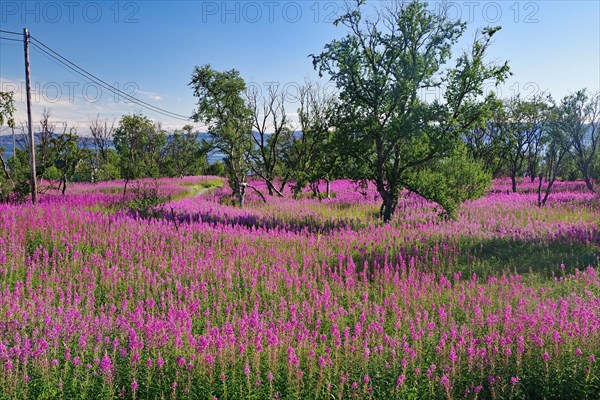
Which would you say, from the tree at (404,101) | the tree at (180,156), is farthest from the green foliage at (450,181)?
the tree at (180,156)

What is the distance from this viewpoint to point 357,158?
44.4ft

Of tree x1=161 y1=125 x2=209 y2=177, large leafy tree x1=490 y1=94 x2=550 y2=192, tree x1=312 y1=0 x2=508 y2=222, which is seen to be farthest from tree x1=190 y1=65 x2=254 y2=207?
tree x1=161 y1=125 x2=209 y2=177

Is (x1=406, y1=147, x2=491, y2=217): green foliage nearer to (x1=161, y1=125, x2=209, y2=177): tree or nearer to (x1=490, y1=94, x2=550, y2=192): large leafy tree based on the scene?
(x1=490, y1=94, x2=550, y2=192): large leafy tree

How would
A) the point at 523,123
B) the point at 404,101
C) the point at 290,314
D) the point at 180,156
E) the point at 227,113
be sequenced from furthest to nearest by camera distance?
the point at 180,156 → the point at 523,123 → the point at 227,113 → the point at 404,101 → the point at 290,314

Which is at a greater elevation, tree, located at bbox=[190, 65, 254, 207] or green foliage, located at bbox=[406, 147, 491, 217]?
tree, located at bbox=[190, 65, 254, 207]

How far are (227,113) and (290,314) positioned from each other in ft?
53.5

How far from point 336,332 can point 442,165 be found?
11.0m

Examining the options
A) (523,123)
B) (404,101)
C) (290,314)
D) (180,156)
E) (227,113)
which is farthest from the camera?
(180,156)

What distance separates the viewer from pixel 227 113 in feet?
66.8

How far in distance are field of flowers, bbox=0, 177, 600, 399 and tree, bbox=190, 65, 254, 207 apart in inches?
332

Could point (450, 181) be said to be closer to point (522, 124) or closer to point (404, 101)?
point (404, 101)

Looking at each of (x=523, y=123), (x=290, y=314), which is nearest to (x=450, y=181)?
(x=290, y=314)

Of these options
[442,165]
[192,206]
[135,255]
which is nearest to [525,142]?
[442,165]

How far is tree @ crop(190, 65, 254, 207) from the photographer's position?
19.3 m
